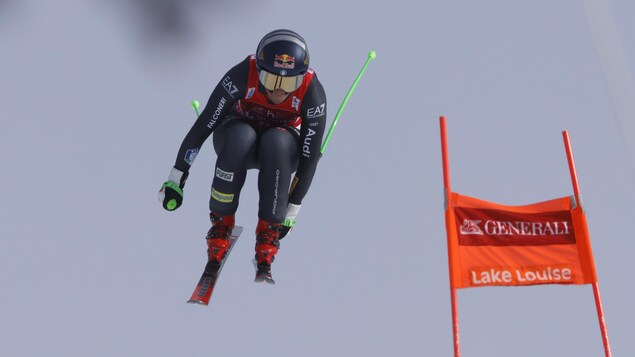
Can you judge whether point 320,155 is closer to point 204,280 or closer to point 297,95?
point 297,95

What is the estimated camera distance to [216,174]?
37.3 feet

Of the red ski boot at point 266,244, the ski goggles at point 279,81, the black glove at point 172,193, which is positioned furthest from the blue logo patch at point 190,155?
the ski goggles at point 279,81

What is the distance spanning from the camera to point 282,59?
1113cm

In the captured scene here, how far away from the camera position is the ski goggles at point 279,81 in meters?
11.2

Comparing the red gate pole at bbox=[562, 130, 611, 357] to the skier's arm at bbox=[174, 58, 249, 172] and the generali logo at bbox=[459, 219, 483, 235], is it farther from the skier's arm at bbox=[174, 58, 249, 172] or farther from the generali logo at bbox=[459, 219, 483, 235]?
the skier's arm at bbox=[174, 58, 249, 172]

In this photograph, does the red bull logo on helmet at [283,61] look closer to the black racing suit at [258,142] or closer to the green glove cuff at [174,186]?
the black racing suit at [258,142]

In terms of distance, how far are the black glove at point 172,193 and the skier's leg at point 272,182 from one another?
919 millimetres

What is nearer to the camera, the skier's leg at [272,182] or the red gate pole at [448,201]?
the red gate pole at [448,201]

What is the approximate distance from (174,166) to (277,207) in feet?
4.25

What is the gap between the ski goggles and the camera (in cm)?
1125

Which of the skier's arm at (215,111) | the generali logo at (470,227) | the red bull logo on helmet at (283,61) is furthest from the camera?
the generali logo at (470,227)

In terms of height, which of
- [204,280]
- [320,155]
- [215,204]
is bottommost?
[204,280]

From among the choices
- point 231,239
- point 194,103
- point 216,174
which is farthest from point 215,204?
point 194,103

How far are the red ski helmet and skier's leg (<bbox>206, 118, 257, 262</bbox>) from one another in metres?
0.58
